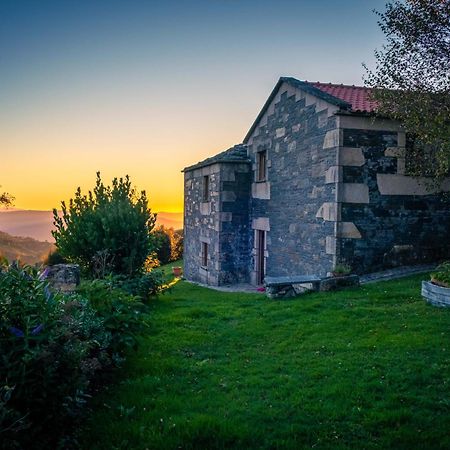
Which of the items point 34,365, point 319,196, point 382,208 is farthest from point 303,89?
point 34,365

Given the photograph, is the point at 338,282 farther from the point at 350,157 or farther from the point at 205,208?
the point at 205,208

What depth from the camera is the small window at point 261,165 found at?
16.4 metres

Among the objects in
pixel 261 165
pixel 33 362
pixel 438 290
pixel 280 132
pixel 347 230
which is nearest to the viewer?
pixel 33 362

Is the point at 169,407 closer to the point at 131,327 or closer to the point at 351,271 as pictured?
the point at 131,327

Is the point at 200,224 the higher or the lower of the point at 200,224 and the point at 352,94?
the lower

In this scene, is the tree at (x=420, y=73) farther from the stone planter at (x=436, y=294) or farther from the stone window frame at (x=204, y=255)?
the stone window frame at (x=204, y=255)

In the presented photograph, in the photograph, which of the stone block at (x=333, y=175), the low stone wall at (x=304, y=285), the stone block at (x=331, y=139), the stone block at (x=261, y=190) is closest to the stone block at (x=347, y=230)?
the stone block at (x=333, y=175)

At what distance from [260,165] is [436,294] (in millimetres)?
9470

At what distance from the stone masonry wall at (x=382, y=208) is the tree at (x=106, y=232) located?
552 centimetres

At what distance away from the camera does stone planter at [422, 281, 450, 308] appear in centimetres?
803

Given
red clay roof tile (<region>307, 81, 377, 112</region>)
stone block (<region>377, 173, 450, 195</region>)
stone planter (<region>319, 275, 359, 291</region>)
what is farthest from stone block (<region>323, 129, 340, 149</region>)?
stone planter (<region>319, 275, 359, 291</region>)

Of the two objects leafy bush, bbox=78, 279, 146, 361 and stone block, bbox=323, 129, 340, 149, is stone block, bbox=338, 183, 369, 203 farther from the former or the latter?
leafy bush, bbox=78, 279, 146, 361

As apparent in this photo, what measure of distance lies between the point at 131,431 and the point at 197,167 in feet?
50.1

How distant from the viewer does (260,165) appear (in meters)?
16.7
